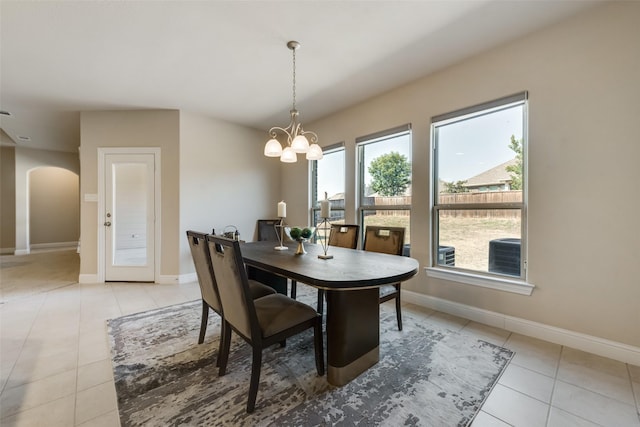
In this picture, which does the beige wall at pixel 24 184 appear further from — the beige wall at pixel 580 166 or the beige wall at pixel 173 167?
the beige wall at pixel 580 166

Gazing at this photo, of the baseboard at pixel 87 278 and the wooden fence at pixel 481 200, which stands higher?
the wooden fence at pixel 481 200

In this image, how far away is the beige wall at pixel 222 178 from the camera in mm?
4152

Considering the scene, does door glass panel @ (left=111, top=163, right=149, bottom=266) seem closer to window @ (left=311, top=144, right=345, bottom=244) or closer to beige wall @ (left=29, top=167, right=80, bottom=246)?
window @ (left=311, top=144, right=345, bottom=244)

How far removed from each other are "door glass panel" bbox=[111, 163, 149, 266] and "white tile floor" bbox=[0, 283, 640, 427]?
1393 millimetres

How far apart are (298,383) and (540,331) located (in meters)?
2.12

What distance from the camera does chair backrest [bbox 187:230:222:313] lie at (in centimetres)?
183

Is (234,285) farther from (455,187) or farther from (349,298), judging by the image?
(455,187)

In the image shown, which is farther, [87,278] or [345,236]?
[87,278]

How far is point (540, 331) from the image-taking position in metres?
2.28

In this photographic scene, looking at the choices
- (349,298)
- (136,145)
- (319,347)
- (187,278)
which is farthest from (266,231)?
(349,298)

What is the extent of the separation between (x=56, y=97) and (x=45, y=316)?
282 cm

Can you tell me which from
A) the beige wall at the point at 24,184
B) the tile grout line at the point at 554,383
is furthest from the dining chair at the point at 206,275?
the beige wall at the point at 24,184

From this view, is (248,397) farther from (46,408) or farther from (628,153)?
(628,153)

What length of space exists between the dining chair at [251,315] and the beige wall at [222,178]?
112 inches
